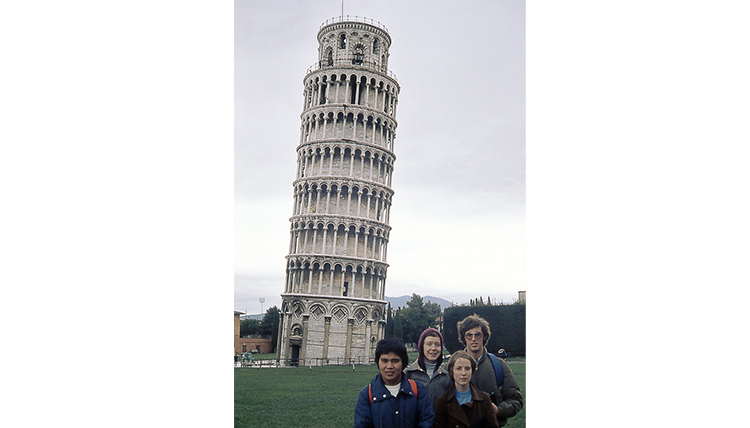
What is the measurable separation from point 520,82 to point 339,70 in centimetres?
386

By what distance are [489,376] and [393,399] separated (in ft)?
4.56

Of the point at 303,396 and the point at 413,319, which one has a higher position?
the point at 413,319

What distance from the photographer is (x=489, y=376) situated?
6273 mm

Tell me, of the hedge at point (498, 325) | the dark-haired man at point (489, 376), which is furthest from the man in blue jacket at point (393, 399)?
the hedge at point (498, 325)

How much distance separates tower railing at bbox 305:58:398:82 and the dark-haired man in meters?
5.16

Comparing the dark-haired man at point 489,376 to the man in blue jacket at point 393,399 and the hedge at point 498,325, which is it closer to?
the hedge at point 498,325

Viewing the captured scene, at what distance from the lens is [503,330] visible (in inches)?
288

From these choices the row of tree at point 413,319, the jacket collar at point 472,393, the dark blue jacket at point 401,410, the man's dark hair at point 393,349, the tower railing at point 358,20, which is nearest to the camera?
the dark blue jacket at point 401,410

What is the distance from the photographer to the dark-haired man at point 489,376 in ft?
20.5

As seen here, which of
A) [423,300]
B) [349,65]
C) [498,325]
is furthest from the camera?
[349,65]

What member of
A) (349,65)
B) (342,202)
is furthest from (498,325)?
(349,65)

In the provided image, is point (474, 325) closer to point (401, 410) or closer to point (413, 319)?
point (413, 319)

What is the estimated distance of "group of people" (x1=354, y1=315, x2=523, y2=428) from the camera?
572 centimetres
